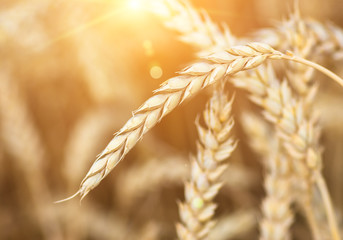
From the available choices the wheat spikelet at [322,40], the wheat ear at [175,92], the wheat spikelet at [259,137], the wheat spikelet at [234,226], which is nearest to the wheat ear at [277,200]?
the wheat spikelet at [259,137]

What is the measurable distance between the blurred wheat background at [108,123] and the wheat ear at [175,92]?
2.31 ft

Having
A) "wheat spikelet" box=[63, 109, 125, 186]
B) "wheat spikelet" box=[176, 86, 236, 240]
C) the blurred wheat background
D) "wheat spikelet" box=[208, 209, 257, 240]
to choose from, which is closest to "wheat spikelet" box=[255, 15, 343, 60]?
"wheat spikelet" box=[176, 86, 236, 240]

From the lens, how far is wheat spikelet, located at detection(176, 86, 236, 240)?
2.56 feet

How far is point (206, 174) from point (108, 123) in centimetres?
124

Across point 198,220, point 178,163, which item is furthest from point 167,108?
point 178,163

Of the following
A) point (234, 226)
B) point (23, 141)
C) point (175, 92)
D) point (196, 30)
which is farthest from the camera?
point (23, 141)

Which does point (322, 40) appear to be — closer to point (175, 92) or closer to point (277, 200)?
point (277, 200)

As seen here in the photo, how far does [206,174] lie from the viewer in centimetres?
80

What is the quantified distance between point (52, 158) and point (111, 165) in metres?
1.98

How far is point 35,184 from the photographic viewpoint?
5.99ft

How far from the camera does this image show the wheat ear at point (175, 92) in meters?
0.64

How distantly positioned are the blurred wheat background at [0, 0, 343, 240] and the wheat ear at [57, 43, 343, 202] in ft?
2.31

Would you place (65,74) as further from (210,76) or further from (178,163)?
(210,76)

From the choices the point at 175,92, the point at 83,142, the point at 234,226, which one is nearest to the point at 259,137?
the point at 234,226
